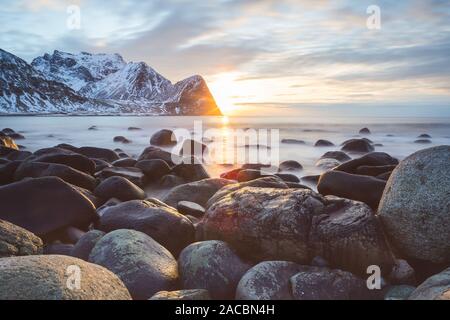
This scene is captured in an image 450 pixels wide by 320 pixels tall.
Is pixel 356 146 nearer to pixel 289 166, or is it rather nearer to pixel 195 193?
pixel 289 166

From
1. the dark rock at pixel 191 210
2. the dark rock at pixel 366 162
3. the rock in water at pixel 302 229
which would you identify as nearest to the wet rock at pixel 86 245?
the rock in water at pixel 302 229

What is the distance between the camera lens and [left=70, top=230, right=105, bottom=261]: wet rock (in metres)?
4.23

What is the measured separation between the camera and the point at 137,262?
146 inches

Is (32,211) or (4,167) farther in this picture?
(4,167)

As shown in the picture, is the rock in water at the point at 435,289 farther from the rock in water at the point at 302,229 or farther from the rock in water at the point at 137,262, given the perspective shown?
the rock in water at the point at 137,262

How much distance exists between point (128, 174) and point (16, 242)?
16.7ft

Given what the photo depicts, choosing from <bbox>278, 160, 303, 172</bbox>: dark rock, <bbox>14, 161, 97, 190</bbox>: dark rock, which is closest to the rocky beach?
<bbox>14, 161, 97, 190</bbox>: dark rock

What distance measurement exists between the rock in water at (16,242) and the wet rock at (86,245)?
0.37 metres

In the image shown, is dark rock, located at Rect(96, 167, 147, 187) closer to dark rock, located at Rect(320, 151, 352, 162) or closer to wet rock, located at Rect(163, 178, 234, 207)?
wet rock, located at Rect(163, 178, 234, 207)

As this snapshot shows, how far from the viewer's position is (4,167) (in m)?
8.40

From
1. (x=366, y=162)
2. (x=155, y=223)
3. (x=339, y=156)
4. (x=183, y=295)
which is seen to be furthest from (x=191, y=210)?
(x=339, y=156)

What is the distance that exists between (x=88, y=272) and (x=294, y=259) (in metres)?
1.88
